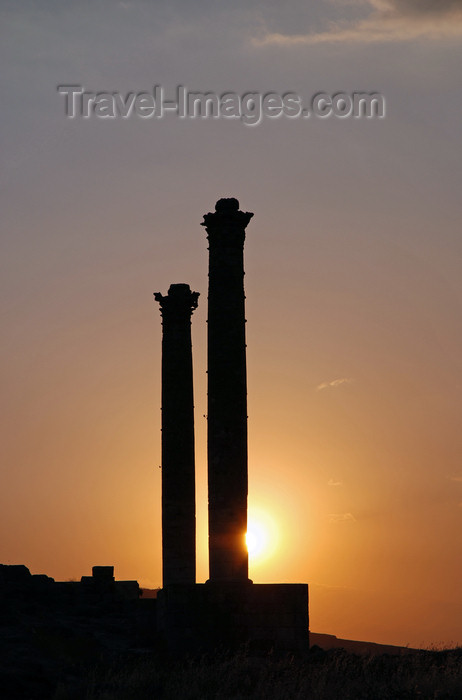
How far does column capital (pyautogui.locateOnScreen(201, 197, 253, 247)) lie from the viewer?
34.2 m

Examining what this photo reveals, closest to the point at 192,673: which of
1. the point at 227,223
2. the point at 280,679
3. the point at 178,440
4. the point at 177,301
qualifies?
the point at 280,679

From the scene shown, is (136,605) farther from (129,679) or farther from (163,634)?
(129,679)

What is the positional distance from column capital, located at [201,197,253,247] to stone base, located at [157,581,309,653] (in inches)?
370

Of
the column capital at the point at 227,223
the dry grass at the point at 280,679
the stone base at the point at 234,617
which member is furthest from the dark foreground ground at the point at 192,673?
the column capital at the point at 227,223

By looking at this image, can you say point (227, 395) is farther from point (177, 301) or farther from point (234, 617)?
point (177, 301)

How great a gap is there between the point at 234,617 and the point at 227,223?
10.7 meters

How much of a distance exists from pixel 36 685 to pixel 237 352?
11718 millimetres

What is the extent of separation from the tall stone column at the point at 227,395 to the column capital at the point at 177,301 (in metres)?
7.54

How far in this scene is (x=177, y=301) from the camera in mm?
42000

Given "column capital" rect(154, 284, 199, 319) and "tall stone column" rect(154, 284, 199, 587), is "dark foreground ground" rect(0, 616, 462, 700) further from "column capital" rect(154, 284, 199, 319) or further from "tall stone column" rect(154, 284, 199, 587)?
"column capital" rect(154, 284, 199, 319)

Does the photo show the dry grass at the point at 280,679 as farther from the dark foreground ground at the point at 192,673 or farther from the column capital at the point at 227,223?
the column capital at the point at 227,223

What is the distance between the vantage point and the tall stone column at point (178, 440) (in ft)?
131

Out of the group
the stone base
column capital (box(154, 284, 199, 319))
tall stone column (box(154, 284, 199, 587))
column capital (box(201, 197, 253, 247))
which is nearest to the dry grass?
the stone base

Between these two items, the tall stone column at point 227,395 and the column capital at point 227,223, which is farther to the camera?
the column capital at point 227,223
